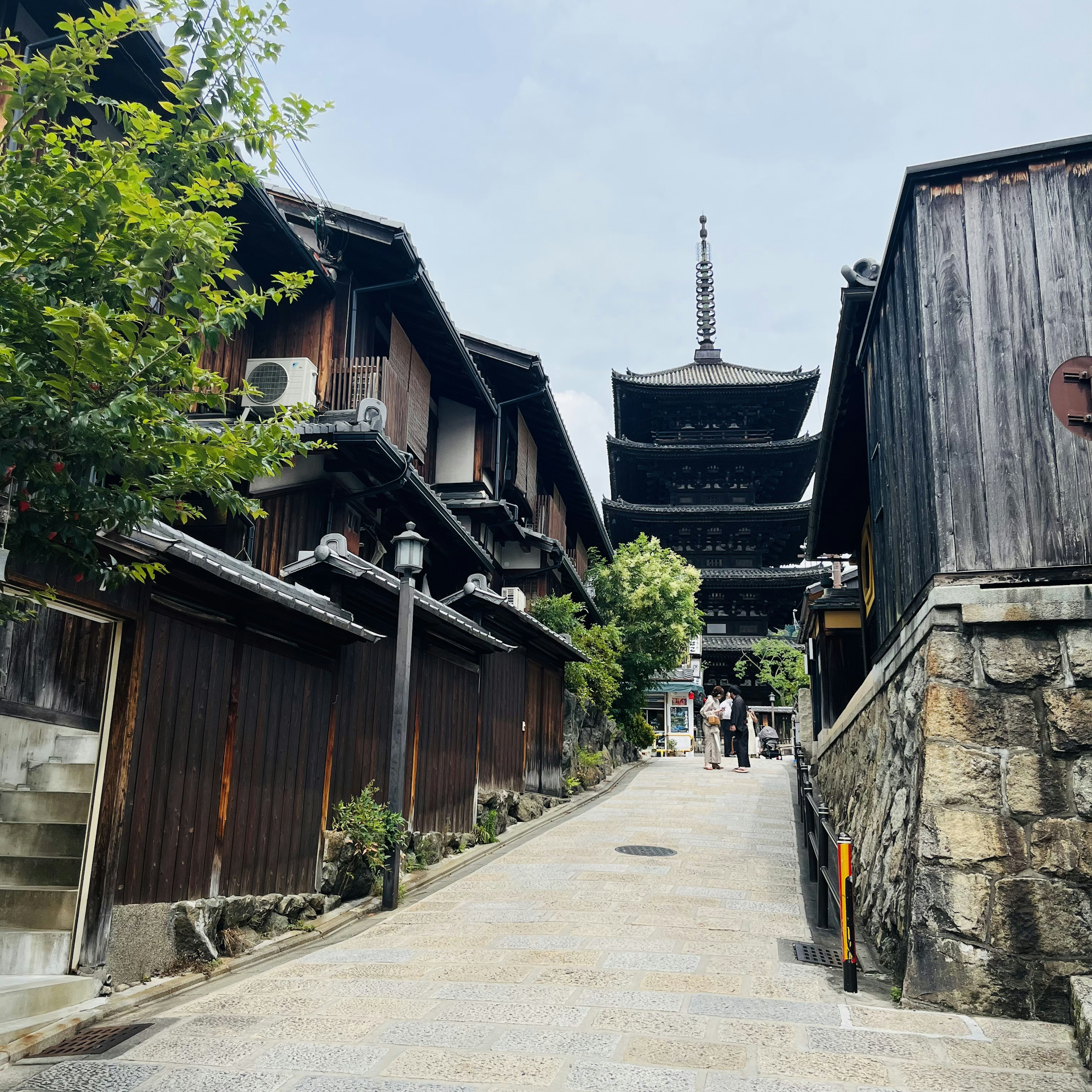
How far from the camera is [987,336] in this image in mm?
7750

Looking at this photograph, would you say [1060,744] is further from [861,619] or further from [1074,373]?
[861,619]

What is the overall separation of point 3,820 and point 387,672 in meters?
5.19

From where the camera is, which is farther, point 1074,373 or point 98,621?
point 1074,373

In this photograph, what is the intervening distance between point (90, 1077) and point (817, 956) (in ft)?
18.2

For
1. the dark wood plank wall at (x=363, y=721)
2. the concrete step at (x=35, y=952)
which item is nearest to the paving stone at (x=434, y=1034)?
the concrete step at (x=35, y=952)

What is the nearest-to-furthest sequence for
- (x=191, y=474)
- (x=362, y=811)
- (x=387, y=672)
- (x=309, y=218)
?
(x=191, y=474) → (x=362, y=811) → (x=387, y=672) → (x=309, y=218)

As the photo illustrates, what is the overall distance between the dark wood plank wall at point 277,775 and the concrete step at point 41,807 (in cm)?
137

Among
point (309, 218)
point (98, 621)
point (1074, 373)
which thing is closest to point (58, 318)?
point (98, 621)

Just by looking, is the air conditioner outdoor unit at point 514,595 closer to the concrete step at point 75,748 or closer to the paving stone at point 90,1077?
the concrete step at point 75,748

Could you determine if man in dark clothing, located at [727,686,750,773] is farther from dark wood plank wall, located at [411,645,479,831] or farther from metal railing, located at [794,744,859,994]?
dark wood plank wall, located at [411,645,479,831]

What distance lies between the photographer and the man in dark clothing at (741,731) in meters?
25.1

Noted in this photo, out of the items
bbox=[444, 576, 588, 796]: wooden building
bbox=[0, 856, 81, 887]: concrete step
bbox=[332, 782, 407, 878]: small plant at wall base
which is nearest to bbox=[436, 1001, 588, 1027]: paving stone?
bbox=[0, 856, 81, 887]: concrete step

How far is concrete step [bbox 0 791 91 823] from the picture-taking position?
23.1 feet

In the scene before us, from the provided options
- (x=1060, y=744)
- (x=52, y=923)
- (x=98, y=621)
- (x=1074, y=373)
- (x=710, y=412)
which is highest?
(x=710, y=412)
